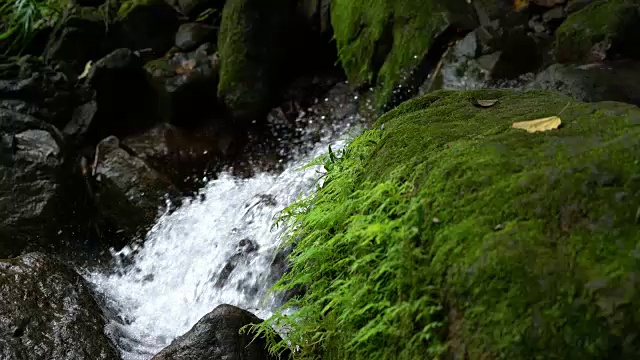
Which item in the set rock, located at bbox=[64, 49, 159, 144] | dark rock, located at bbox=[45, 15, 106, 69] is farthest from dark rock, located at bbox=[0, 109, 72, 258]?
dark rock, located at bbox=[45, 15, 106, 69]

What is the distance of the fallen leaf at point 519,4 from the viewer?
6.91m

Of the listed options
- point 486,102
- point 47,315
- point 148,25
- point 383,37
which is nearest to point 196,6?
point 148,25

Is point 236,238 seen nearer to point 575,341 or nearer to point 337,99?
point 337,99

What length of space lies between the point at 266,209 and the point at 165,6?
5241 millimetres

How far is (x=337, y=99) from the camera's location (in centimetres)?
780

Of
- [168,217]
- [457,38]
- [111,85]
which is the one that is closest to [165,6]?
[111,85]

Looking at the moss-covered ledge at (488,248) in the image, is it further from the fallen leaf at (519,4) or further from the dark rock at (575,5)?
the fallen leaf at (519,4)

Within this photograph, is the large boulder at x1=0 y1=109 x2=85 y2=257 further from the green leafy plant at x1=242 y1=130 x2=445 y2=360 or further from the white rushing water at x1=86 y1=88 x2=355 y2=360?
the green leafy plant at x1=242 y1=130 x2=445 y2=360

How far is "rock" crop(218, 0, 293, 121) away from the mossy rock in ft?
12.8

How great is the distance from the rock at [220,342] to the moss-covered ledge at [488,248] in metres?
0.72

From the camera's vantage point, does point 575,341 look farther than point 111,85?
No

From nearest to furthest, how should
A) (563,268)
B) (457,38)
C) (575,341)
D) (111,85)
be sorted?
(575,341), (563,268), (457,38), (111,85)

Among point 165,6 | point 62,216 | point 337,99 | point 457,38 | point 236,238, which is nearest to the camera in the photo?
point 236,238

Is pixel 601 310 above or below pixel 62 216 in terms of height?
above
